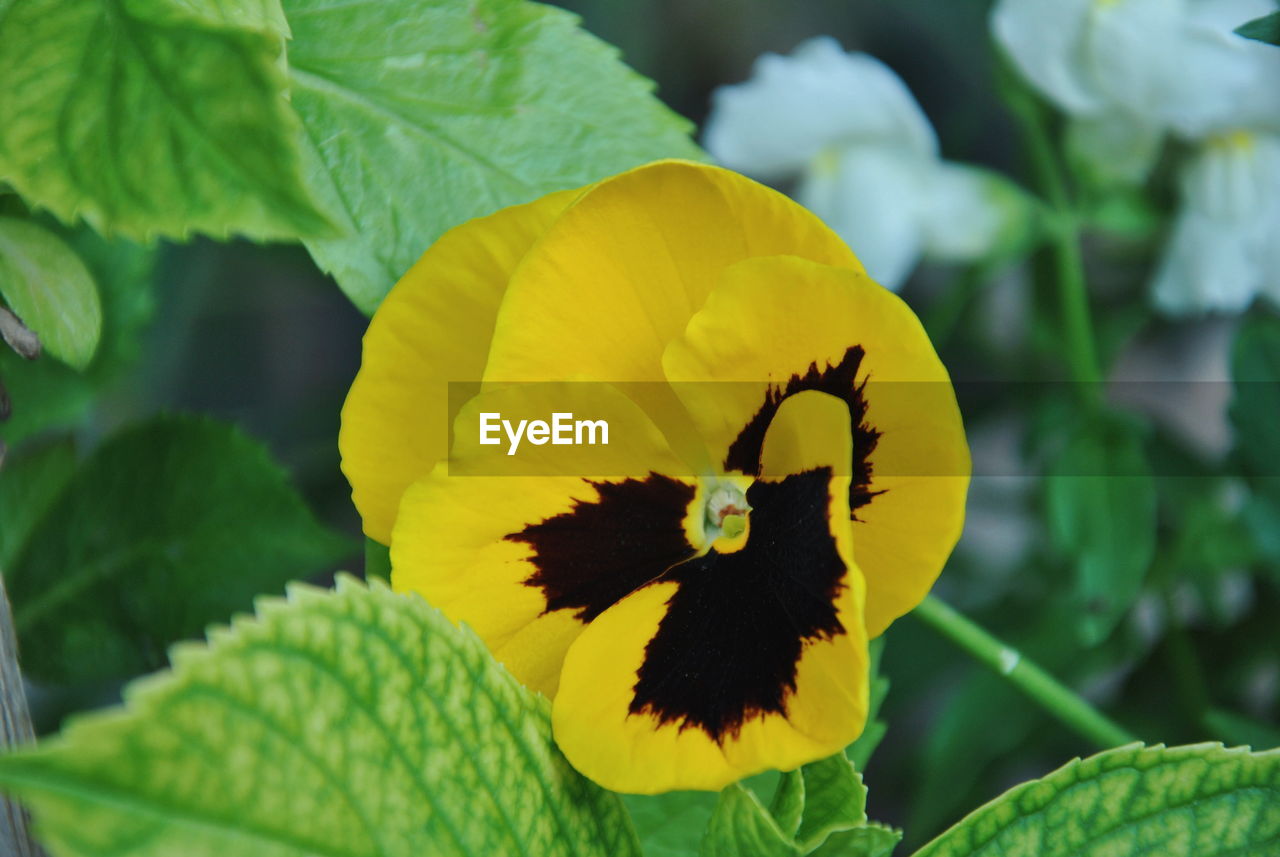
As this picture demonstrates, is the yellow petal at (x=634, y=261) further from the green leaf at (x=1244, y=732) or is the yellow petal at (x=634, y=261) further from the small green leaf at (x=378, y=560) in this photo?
the green leaf at (x=1244, y=732)

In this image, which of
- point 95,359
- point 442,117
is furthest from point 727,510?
point 95,359

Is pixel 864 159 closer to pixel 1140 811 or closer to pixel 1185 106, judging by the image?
pixel 1185 106

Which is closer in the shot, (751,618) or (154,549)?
(751,618)

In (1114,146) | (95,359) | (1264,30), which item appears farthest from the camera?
(1114,146)

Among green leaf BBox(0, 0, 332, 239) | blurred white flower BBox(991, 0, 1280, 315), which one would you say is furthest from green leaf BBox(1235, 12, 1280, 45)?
green leaf BBox(0, 0, 332, 239)

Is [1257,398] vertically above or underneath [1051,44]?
underneath

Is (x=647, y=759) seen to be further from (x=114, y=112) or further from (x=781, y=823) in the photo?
(x=114, y=112)

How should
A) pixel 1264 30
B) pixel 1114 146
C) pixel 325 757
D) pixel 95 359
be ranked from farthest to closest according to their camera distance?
pixel 1114 146 → pixel 95 359 → pixel 1264 30 → pixel 325 757
